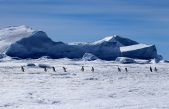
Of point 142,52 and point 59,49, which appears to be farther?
point 142,52

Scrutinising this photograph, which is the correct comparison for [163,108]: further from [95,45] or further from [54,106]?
[95,45]

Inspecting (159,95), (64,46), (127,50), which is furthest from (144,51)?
(159,95)

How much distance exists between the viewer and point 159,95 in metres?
23.8

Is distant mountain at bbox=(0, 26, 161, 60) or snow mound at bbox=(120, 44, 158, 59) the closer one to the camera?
distant mountain at bbox=(0, 26, 161, 60)

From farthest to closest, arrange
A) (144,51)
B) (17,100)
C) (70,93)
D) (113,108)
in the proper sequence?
(144,51) → (70,93) → (17,100) → (113,108)

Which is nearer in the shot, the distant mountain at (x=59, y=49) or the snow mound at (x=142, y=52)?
the distant mountain at (x=59, y=49)

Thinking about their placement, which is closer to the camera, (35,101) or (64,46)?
(35,101)

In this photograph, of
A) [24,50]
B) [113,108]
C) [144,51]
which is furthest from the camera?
[144,51]

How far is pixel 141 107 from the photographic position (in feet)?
61.9

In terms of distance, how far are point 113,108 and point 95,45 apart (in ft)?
529

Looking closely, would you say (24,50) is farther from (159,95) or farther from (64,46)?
(159,95)

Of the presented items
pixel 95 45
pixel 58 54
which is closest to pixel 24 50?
pixel 58 54

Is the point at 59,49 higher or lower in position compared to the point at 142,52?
higher

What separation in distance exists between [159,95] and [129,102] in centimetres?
377
